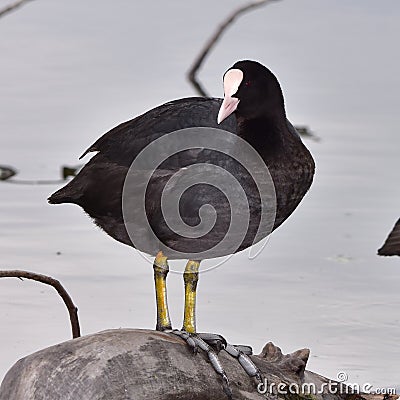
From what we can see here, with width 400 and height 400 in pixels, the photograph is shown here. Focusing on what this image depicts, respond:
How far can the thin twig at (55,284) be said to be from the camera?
16.4 ft

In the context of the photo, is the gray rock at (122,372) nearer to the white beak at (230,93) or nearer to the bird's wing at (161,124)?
the bird's wing at (161,124)

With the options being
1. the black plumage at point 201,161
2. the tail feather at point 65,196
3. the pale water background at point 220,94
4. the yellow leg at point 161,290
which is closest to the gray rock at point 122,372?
the yellow leg at point 161,290

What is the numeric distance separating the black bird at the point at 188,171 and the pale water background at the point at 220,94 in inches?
30.1

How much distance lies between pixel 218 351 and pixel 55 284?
0.65m

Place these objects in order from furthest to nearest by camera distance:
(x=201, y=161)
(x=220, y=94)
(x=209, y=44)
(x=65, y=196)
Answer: (x=209, y=44) < (x=220, y=94) < (x=65, y=196) < (x=201, y=161)

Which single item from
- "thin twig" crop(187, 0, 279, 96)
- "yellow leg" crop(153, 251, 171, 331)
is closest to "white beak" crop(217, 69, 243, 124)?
"yellow leg" crop(153, 251, 171, 331)

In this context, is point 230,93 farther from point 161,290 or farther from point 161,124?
point 161,290

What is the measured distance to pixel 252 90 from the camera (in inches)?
196

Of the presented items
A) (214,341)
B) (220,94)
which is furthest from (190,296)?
(220,94)

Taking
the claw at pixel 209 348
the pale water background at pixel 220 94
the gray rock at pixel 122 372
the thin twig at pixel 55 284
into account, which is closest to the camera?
the gray rock at pixel 122 372

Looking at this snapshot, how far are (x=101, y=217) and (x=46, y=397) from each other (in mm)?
785

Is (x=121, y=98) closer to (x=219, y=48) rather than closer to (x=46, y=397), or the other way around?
(x=219, y=48)

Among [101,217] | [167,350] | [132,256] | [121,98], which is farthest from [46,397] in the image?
[121,98]

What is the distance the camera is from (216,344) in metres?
4.92
